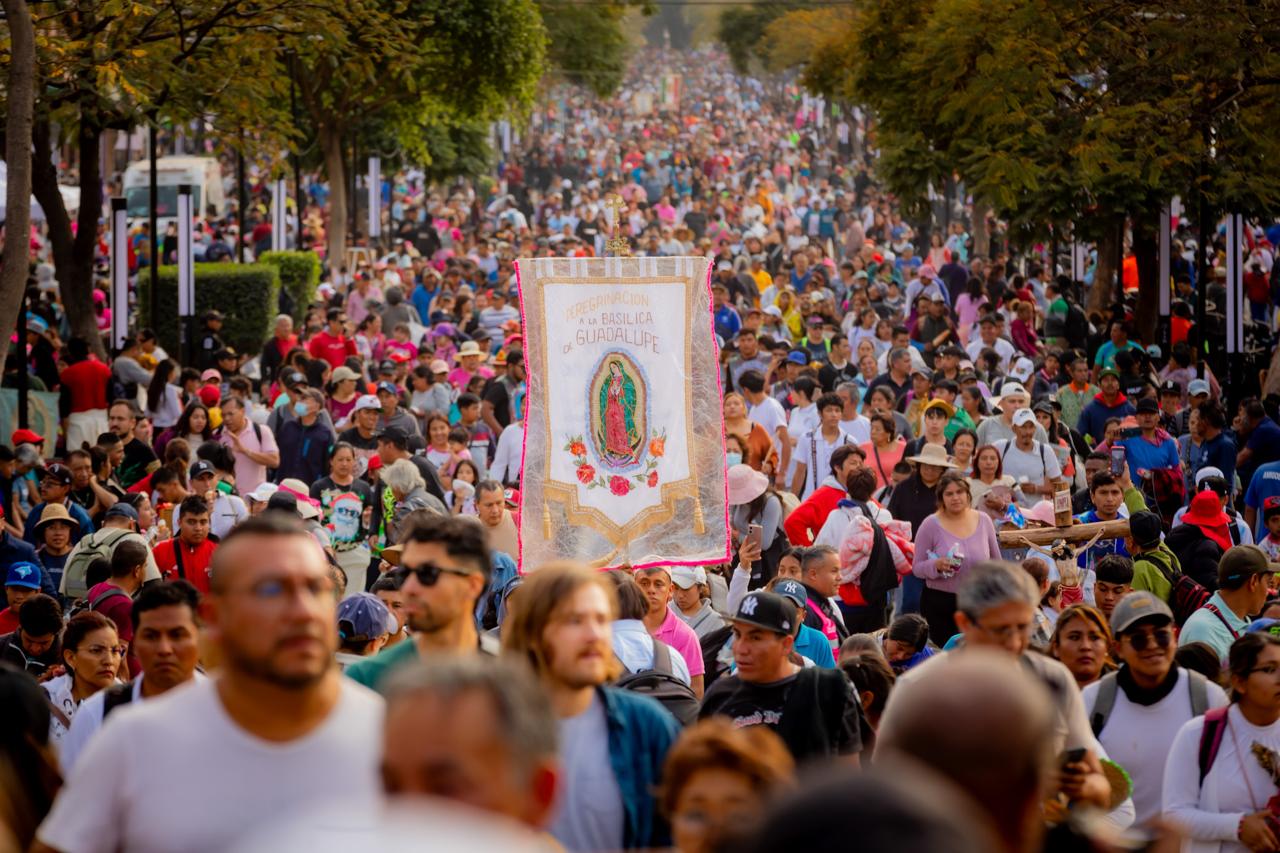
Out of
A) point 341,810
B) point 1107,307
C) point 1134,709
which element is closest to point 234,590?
point 341,810

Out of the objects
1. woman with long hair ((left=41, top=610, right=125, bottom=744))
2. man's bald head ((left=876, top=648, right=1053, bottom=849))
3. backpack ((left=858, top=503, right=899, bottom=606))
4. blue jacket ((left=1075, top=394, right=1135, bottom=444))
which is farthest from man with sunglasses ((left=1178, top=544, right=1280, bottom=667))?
blue jacket ((left=1075, top=394, right=1135, bottom=444))

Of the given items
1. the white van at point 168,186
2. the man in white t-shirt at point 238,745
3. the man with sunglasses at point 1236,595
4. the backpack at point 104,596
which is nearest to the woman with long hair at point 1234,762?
the man with sunglasses at point 1236,595

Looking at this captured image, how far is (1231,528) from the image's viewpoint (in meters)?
11.6

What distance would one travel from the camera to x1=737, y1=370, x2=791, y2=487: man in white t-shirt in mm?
15742

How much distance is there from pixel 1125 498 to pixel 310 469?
6042 mm

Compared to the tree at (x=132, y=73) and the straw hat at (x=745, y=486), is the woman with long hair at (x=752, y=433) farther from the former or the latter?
the tree at (x=132, y=73)

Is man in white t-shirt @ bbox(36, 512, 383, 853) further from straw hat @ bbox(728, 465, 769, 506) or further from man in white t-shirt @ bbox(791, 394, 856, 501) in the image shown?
man in white t-shirt @ bbox(791, 394, 856, 501)

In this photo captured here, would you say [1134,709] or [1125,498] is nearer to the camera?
[1134,709]

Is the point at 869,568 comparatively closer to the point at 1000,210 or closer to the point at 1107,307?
the point at 1000,210

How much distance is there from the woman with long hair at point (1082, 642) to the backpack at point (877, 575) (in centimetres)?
385

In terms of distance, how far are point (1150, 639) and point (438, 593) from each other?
2750mm

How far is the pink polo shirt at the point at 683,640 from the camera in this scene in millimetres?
9188

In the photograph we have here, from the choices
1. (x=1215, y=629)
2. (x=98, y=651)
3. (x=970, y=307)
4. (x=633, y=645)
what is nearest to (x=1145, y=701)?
(x=633, y=645)

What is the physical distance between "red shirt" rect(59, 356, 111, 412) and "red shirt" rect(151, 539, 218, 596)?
21.1ft
